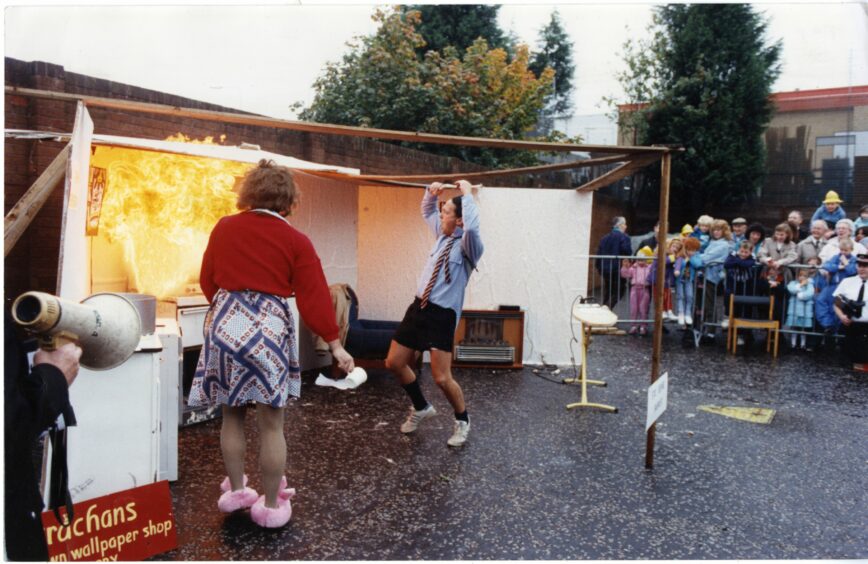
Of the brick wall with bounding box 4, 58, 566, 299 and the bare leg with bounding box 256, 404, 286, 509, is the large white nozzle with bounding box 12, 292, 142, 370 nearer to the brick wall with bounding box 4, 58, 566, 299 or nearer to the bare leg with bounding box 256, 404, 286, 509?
the bare leg with bounding box 256, 404, 286, 509

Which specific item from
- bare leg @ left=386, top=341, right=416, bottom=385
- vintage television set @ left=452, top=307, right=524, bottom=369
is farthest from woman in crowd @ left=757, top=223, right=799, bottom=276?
bare leg @ left=386, top=341, right=416, bottom=385

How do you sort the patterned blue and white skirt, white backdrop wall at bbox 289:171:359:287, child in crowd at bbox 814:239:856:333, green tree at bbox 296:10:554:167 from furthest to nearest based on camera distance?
green tree at bbox 296:10:554:167, child in crowd at bbox 814:239:856:333, white backdrop wall at bbox 289:171:359:287, the patterned blue and white skirt

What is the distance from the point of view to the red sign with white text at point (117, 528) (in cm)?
294

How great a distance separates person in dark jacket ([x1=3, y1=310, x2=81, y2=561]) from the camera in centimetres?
194

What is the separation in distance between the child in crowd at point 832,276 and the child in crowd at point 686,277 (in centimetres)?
174

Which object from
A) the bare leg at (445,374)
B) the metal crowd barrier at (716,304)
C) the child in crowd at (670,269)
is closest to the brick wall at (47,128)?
the bare leg at (445,374)

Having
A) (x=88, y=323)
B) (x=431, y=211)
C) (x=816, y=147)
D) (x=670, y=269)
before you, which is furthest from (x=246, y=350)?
(x=816, y=147)

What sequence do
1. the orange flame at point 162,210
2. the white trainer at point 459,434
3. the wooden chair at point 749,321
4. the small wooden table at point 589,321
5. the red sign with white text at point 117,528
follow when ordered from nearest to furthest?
1. the red sign with white text at point 117,528
2. the white trainer at point 459,434
3. the orange flame at point 162,210
4. the small wooden table at point 589,321
5. the wooden chair at point 749,321

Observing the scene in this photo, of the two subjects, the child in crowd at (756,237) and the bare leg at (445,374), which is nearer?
the bare leg at (445,374)

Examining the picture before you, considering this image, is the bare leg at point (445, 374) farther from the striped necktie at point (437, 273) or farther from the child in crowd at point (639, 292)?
the child in crowd at point (639, 292)

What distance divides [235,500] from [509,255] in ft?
17.0

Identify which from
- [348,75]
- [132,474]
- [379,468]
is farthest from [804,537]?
[348,75]

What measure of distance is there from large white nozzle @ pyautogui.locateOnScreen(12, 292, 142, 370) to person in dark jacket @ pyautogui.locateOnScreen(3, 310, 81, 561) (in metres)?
0.06

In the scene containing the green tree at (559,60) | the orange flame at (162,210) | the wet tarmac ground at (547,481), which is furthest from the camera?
the green tree at (559,60)
